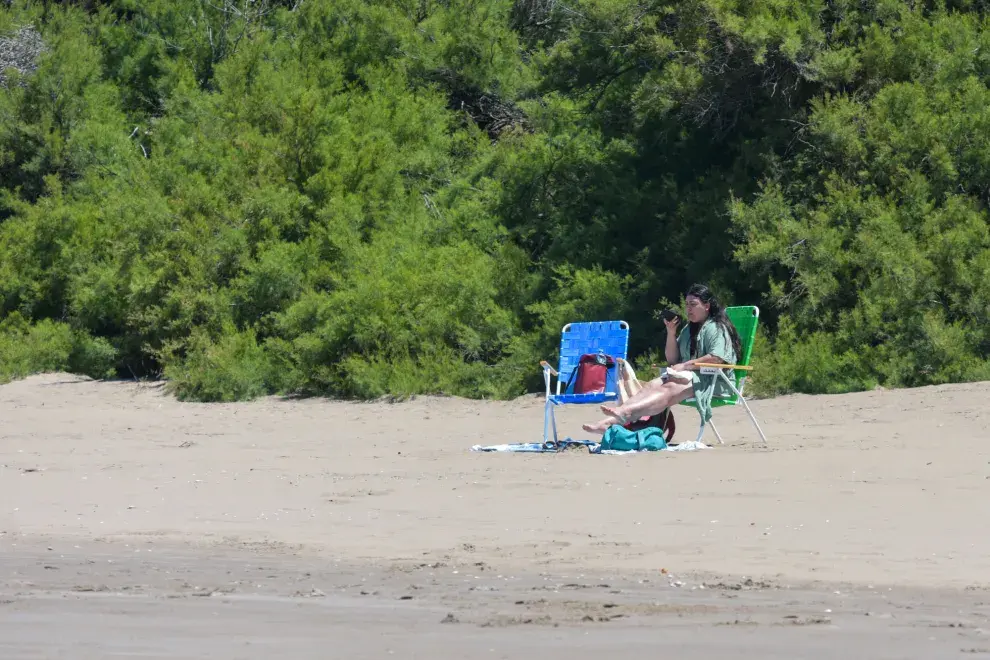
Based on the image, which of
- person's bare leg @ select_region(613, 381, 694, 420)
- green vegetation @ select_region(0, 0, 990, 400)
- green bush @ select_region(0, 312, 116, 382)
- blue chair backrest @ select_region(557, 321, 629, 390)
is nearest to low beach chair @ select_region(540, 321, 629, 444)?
blue chair backrest @ select_region(557, 321, 629, 390)

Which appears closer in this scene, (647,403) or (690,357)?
(647,403)

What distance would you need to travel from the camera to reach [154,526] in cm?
737

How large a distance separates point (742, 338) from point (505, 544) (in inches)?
182

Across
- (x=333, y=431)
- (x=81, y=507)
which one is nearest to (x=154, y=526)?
(x=81, y=507)

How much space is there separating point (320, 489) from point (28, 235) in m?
14.1

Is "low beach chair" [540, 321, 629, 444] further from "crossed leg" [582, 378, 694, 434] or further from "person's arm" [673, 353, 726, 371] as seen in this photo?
"person's arm" [673, 353, 726, 371]

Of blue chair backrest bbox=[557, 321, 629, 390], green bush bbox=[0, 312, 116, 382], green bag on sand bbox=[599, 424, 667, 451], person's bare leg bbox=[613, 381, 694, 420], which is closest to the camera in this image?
green bag on sand bbox=[599, 424, 667, 451]

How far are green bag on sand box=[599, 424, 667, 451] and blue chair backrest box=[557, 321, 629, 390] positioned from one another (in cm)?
113

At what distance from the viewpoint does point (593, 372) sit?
10.5 metres

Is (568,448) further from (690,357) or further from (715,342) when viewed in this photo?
(715,342)

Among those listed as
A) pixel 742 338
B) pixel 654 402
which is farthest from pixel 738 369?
pixel 654 402

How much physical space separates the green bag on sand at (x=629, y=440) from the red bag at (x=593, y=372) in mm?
730

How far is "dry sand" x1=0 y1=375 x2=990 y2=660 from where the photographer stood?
4.46m

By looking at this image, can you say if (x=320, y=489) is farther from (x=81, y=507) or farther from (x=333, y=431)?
(x=333, y=431)
